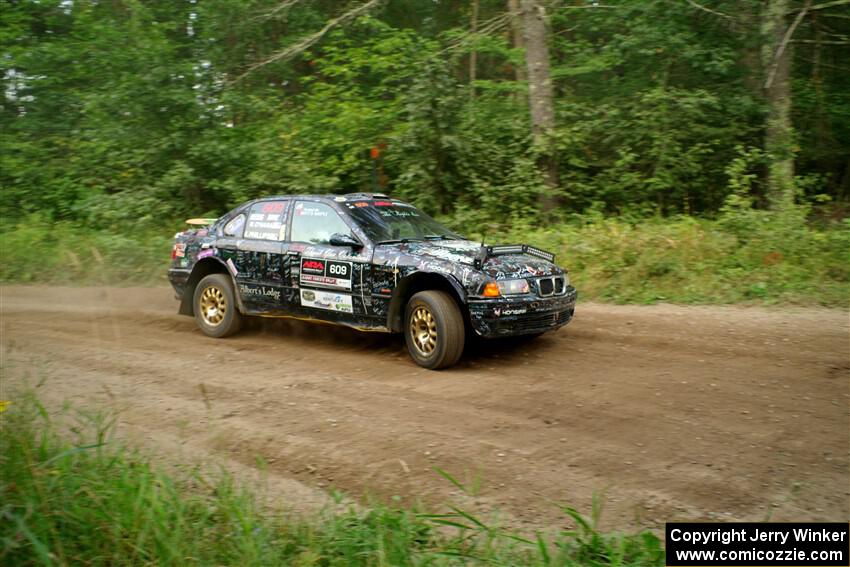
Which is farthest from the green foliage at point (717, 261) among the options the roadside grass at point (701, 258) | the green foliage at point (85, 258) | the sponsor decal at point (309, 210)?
the green foliage at point (85, 258)

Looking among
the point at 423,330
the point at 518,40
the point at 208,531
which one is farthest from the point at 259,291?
the point at 518,40

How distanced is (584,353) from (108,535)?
5293 mm

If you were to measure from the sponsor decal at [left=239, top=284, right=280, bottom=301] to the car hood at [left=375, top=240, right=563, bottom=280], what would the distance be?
1.53 metres

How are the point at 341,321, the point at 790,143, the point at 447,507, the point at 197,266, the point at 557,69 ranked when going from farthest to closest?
the point at 557,69, the point at 790,143, the point at 197,266, the point at 341,321, the point at 447,507

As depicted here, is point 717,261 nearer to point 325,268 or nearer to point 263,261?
point 325,268

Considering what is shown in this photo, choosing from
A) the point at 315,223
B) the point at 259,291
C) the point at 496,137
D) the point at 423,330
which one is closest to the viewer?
the point at 423,330

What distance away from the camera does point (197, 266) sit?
948cm

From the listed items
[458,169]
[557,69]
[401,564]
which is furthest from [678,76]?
[401,564]

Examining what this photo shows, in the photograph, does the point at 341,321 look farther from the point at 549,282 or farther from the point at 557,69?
the point at 557,69

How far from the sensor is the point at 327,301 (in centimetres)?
823

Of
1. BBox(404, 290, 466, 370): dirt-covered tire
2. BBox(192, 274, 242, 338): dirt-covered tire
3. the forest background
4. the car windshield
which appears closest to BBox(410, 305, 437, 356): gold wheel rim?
BBox(404, 290, 466, 370): dirt-covered tire

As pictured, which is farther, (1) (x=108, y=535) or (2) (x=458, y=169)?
(2) (x=458, y=169)

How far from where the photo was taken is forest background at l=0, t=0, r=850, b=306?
12719mm

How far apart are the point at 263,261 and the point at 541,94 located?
26.6 ft
